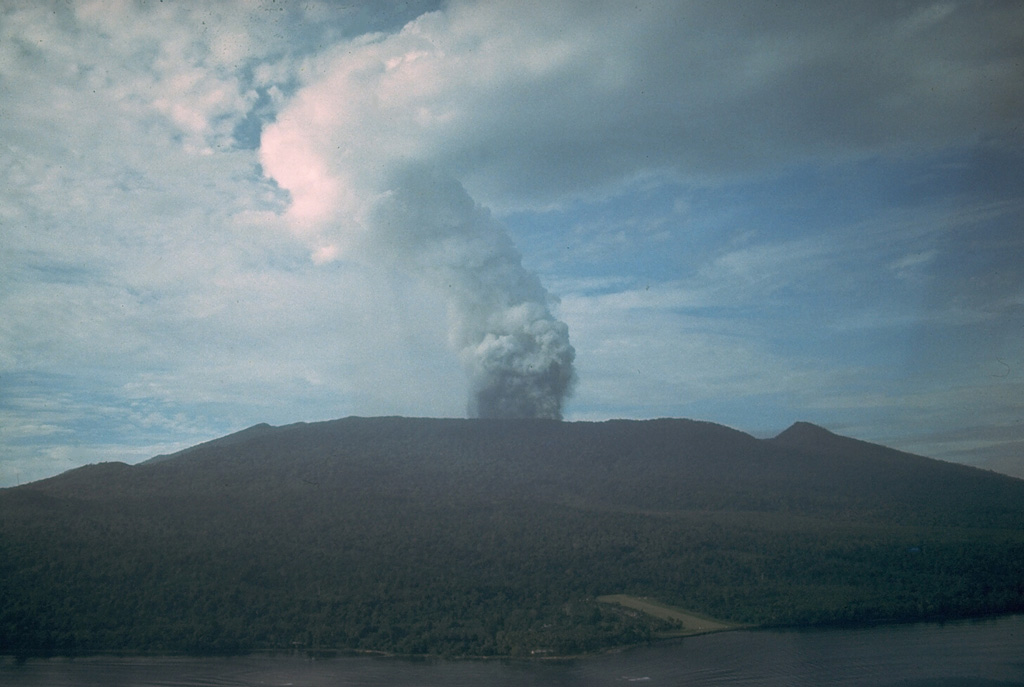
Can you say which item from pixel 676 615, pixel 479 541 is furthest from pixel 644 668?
pixel 479 541

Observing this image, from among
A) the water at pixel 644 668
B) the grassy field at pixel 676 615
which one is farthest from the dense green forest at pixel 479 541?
the water at pixel 644 668

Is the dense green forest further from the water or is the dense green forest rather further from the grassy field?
the water

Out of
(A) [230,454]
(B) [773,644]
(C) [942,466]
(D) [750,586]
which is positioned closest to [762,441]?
(C) [942,466]

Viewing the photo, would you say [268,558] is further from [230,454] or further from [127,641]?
[230,454]

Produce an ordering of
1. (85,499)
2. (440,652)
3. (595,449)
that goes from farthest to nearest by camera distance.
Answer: (595,449) < (85,499) < (440,652)

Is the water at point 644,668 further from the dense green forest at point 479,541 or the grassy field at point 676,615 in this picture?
the dense green forest at point 479,541

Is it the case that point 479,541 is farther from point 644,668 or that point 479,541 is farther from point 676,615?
point 644,668

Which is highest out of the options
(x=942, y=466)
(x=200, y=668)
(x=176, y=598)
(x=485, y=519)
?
(x=942, y=466)
